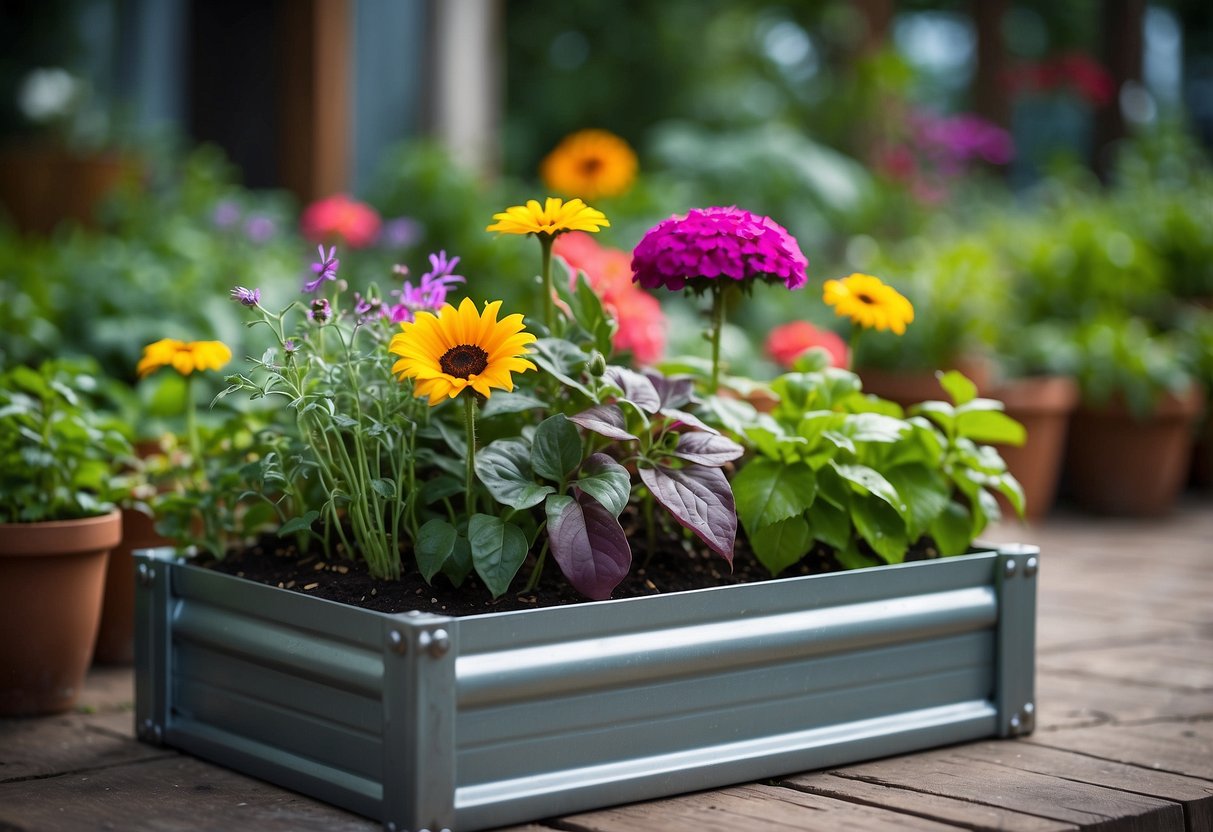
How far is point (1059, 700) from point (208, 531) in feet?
4.05

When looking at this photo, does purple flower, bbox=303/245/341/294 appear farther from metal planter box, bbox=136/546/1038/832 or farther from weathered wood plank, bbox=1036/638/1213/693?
weathered wood plank, bbox=1036/638/1213/693

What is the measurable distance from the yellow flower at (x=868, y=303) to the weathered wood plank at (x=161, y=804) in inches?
35.6

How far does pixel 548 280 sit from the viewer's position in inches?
69.2

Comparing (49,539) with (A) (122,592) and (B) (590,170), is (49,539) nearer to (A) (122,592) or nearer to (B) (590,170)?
(A) (122,592)

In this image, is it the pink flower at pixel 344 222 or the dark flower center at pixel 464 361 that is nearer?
the dark flower center at pixel 464 361

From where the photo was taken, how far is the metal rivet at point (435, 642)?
140 cm

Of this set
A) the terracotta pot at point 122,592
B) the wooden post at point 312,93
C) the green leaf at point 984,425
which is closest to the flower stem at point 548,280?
the green leaf at point 984,425

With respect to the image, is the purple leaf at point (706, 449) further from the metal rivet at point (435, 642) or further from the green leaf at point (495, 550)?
the metal rivet at point (435, 642)

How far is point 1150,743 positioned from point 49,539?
4.84ft

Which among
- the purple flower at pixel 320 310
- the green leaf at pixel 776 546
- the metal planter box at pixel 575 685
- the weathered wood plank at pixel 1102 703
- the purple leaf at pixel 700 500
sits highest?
the purple flower at pixel 320 310

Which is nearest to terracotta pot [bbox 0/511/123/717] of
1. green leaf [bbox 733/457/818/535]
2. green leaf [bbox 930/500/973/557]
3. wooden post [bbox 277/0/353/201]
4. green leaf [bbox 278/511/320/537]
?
green leaf [bbox 278/511/320/537]

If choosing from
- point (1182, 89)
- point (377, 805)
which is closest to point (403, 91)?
point (377, 805)

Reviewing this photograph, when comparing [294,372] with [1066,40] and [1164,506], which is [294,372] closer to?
[1164,506]

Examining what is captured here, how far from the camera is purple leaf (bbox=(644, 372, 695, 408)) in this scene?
70.0 inches
